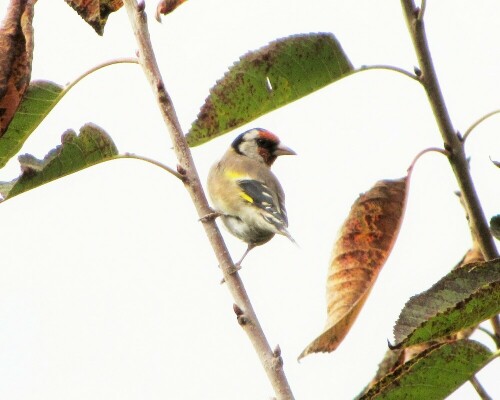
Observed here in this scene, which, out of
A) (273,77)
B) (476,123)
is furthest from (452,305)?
(273,77)

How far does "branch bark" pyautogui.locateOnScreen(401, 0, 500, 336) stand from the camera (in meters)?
1.52

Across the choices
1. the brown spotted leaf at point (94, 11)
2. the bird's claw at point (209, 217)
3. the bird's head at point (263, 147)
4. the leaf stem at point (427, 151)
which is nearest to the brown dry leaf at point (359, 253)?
the leaf stem at point (427, 151)

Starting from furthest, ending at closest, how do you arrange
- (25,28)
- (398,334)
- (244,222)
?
(244,222)
(25,28)
(398,334)

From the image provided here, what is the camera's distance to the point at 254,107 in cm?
196

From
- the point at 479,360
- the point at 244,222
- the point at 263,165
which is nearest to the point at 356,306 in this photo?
the point at 479,360

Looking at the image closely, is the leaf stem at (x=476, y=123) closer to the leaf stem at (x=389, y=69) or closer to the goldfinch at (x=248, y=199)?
the leaf stem at (x=389, y=69)

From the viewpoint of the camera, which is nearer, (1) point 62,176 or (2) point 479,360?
(2) point 479,360

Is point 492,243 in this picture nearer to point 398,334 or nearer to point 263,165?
point 398,334

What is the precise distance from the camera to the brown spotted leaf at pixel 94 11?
1996 mm

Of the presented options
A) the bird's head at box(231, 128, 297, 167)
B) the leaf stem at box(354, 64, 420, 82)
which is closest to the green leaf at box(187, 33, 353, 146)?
the leaf stem at box(354, 64, 420, 82)

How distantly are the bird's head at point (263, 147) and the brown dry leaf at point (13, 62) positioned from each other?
5297 millimetres

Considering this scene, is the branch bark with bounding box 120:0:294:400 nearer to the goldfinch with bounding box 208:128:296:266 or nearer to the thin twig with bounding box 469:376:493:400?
the thin twig with bounding box 469:376:493:400

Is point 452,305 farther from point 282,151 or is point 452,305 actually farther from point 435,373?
point 282,151

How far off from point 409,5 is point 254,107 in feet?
1.65
